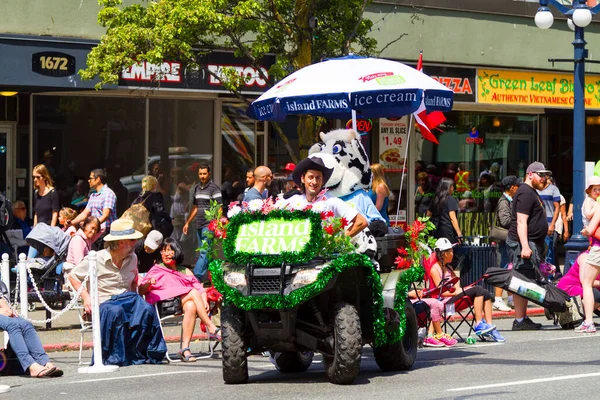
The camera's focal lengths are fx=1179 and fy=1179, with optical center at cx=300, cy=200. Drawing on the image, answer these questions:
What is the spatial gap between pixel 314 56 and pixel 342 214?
6.93m

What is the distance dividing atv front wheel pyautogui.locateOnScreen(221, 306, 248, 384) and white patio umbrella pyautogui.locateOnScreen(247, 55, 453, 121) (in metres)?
3.28

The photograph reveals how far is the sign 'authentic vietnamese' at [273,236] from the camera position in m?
9.51

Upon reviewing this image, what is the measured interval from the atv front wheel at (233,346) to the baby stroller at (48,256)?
527cm

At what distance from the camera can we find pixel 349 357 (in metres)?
9.34

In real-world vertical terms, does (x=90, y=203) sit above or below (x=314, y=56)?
below

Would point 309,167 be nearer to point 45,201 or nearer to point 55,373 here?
point 55,373

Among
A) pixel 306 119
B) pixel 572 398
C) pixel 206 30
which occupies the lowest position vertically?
pixel 572 398

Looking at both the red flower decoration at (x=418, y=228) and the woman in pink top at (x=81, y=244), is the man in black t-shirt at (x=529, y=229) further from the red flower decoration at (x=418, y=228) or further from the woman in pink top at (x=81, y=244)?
the woman in pink top at (x=81, y=244)

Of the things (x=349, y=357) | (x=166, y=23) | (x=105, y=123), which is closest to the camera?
(x=349, y=357)

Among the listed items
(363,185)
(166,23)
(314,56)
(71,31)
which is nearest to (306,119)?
(314,56)

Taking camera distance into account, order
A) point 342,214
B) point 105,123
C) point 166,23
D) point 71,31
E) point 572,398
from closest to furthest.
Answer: point 572,398
point 342,214
point 166,23
point 71,31
point 105,123

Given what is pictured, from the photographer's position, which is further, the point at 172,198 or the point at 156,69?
the point at 172,198

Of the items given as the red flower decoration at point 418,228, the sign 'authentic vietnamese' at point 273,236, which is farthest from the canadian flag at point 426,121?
the sign 'authentic vietnamese' at point 273,236

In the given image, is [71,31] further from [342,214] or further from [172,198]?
[342,214]
